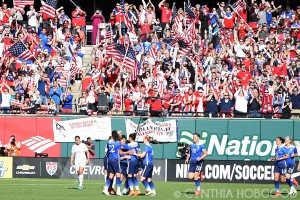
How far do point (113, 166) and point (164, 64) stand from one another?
11.5 metres

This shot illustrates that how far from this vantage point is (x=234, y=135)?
144 feet

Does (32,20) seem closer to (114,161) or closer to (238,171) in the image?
(238,171)

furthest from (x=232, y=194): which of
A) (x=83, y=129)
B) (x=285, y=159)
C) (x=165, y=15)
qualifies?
(x=165, y=15)

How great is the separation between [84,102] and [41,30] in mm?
4914

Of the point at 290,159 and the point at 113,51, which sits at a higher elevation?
the point at 113,51

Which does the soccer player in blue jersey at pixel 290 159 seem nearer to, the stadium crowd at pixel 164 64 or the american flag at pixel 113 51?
the stadium crowd at pixel 164 64

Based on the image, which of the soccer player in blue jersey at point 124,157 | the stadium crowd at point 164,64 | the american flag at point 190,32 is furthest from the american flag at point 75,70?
the soccer player in blue jersey at point 124,157

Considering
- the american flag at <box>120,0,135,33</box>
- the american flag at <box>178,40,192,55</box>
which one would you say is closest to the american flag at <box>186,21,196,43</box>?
the american flag at <box>178,40,192,55</box>

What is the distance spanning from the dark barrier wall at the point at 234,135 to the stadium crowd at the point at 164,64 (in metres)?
0.55

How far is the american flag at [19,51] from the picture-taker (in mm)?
44062

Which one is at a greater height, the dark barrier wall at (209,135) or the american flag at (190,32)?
the american flag at (190,32)

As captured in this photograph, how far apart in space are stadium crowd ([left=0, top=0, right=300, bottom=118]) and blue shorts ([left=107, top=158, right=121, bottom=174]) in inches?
373

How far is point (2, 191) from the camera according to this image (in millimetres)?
34688

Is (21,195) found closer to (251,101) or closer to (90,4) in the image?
(251,101)
